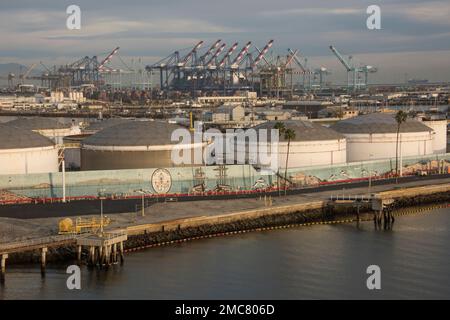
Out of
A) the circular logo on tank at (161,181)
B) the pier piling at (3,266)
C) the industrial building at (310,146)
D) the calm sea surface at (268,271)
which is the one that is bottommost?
the calm sea surface at (268,271)

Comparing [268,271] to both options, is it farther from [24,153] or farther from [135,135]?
[24,153]

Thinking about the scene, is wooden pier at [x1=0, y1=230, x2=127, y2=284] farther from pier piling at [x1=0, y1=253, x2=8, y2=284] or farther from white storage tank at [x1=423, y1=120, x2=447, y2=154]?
white storage tank at [x1=423, y1=120, x2=447, y2=154]

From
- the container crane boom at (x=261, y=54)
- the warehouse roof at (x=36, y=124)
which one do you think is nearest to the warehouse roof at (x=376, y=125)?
the warehouse roof at (x=36, y=124)

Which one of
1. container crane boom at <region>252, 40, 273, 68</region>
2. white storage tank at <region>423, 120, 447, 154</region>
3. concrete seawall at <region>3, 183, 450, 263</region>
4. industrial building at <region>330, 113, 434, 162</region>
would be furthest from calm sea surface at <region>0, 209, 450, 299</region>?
container crane boom at <region>252, 40, 273, 68</region>

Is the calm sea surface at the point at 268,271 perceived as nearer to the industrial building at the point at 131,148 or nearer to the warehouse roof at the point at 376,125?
the industrial building at the point at 131,148
